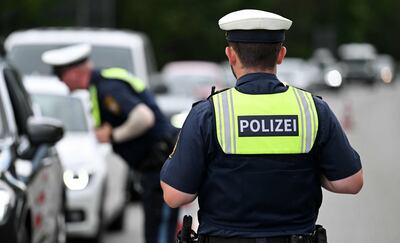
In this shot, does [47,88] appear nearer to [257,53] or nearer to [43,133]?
[43,133]

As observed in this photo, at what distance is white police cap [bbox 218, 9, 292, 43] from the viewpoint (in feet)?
15.3

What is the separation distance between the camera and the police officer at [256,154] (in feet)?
15.3

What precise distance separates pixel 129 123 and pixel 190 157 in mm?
3196

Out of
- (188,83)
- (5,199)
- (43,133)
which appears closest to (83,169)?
(43,133)

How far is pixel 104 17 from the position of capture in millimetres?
39281

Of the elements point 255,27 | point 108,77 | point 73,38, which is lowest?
point 73,38

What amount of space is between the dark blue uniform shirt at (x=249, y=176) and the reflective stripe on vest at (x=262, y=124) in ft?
0.09

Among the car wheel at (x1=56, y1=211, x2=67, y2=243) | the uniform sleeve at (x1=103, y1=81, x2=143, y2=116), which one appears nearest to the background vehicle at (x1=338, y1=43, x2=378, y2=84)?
the car wheel at (x1=56, y1=211, x2=67, y2=243)

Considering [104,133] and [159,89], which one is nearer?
[104,133]

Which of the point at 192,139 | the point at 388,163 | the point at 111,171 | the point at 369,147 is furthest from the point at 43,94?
the point at 369,147

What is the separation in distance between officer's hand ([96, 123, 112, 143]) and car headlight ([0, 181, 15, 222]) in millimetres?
1256

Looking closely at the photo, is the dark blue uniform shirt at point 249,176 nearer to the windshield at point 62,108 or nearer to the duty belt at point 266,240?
the duty belt at point 266,240

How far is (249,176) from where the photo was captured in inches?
183

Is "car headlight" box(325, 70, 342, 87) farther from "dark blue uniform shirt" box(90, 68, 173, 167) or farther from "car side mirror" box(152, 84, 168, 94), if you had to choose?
"dark blue uniform shirt" box(90, 68, 173, 167)
